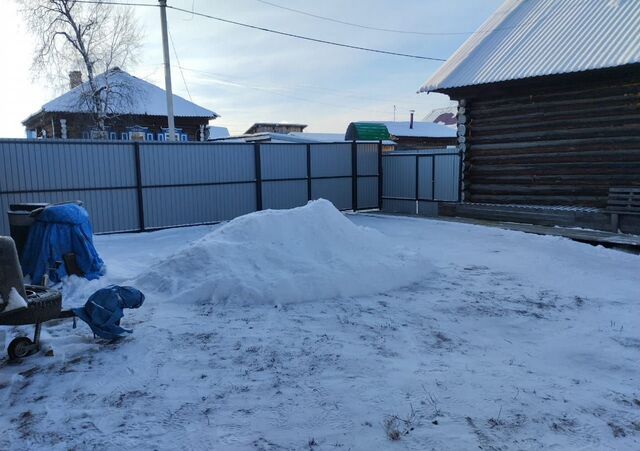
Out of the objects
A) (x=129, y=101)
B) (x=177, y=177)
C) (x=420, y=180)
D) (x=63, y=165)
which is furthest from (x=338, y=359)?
(x=129, y=101)

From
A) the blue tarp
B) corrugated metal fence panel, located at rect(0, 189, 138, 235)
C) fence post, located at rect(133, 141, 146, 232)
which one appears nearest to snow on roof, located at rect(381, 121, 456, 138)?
fence post, located at rect(133, 141, 146, 232)

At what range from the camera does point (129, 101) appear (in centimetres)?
2523

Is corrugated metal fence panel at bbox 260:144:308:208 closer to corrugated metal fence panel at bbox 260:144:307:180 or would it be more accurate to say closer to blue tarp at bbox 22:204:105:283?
corrugated metal fence panel at bbox 260:144:307:180

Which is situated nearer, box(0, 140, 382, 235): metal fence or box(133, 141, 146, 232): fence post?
box(0, 140, 382, 235): metal fence

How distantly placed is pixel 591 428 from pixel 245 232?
521 cm

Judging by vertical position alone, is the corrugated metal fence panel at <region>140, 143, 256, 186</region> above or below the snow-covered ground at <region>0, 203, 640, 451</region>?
above

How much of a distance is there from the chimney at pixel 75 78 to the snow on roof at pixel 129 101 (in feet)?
1.08

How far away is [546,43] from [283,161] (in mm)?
7962

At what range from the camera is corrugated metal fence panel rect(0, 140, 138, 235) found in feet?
36.0

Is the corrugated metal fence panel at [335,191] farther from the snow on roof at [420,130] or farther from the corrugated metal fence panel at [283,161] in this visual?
the snow on roof at [420,130]

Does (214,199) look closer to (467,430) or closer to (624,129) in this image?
(624,129)

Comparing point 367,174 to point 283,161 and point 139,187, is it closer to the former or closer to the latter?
point 283,161

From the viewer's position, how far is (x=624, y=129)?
11523 millimetres

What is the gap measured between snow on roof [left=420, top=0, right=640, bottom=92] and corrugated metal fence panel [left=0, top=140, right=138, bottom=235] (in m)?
8.97
